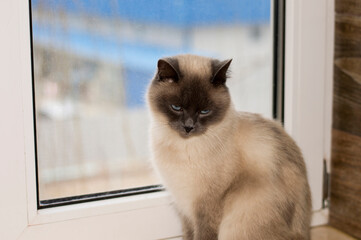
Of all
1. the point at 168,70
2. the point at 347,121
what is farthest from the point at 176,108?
the point at 347,121

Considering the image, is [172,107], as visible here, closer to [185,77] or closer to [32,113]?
[185,77]

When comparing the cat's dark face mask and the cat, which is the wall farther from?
the cat's dark face mask

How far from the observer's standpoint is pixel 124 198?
4.84 ft

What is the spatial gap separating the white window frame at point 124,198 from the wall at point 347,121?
40mm

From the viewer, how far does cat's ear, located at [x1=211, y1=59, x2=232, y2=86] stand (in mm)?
1217

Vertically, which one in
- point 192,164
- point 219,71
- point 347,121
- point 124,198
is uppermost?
point 219,71

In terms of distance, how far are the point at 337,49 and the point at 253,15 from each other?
35 cm

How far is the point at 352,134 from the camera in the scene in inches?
60.1

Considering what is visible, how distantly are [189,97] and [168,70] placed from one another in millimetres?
100

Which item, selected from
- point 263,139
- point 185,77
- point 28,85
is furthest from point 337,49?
point 28,85

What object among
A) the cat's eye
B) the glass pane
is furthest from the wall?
the cat's eye

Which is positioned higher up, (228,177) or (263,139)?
(263,139)

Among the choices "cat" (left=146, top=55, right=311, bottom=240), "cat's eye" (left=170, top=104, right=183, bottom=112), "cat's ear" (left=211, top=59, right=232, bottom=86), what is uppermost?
"cat's ear" (left=211, top=59, right=232, bottom=86)

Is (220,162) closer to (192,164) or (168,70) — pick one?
(192,164)
